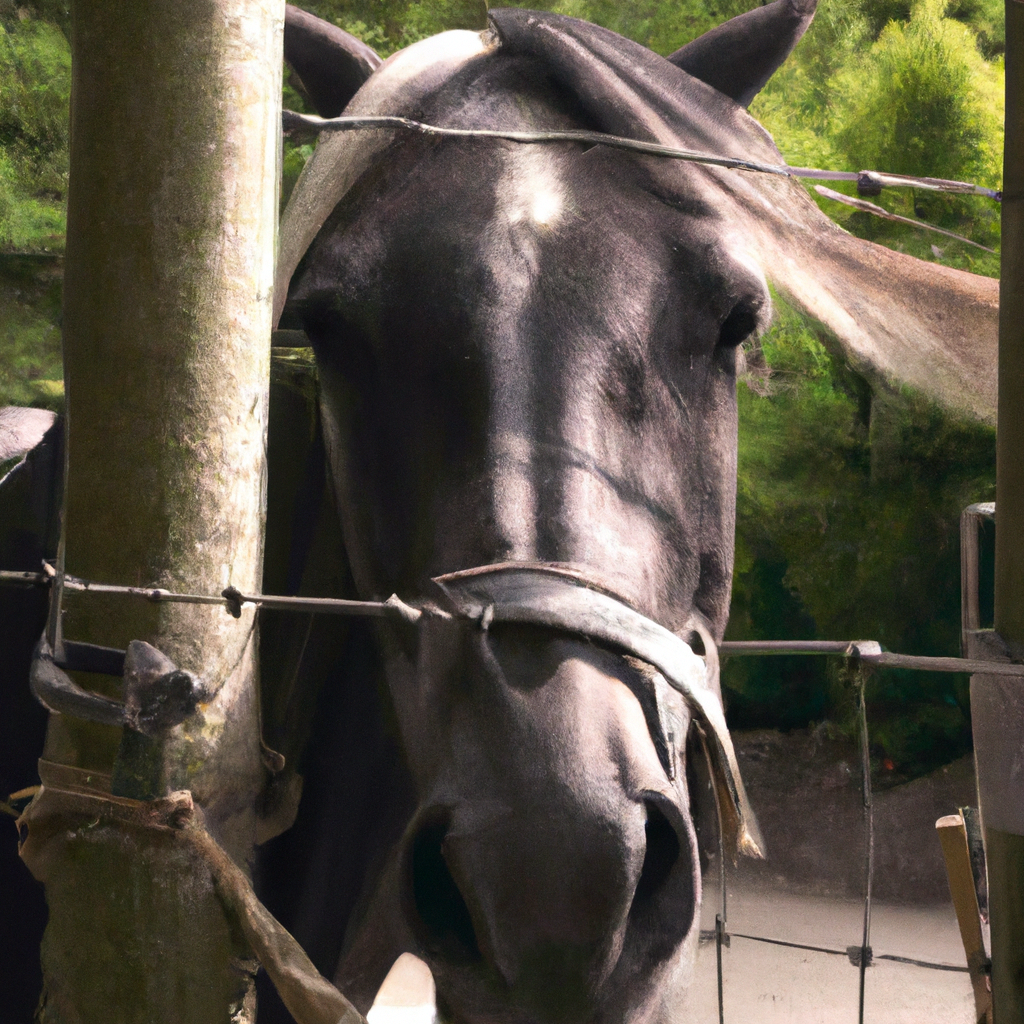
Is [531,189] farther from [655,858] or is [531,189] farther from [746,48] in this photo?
[655,858]

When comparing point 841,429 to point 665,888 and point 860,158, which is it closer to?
point 860,158

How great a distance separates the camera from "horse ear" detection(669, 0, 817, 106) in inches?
72.1

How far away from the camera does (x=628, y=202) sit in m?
1.43

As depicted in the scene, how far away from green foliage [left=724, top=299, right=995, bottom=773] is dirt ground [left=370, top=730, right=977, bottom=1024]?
39 centimetres

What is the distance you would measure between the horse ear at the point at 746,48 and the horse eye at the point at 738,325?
23.8 inches

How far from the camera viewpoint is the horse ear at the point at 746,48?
1830mm

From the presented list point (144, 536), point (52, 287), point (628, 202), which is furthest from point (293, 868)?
point (52, 287)

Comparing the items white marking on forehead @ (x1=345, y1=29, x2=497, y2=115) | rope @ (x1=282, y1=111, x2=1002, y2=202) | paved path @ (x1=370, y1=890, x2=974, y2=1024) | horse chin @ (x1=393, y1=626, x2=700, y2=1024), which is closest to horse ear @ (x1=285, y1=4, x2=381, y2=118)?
white marking on forehead @ (x1=345, y1=29, x2=497, y2=115)

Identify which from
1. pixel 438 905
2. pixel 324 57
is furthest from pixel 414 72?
pixel 438 905

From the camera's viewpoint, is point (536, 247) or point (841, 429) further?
point (841, 429)

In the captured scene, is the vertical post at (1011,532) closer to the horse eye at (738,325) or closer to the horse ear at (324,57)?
the horse eye at (738,325)

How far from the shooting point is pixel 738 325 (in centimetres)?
149

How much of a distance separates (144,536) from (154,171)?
29cm

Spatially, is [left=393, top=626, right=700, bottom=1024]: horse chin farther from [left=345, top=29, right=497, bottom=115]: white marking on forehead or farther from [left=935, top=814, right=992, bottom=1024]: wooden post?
[left=345, top=29, right=497, bottom=115]: white marking on forehead
